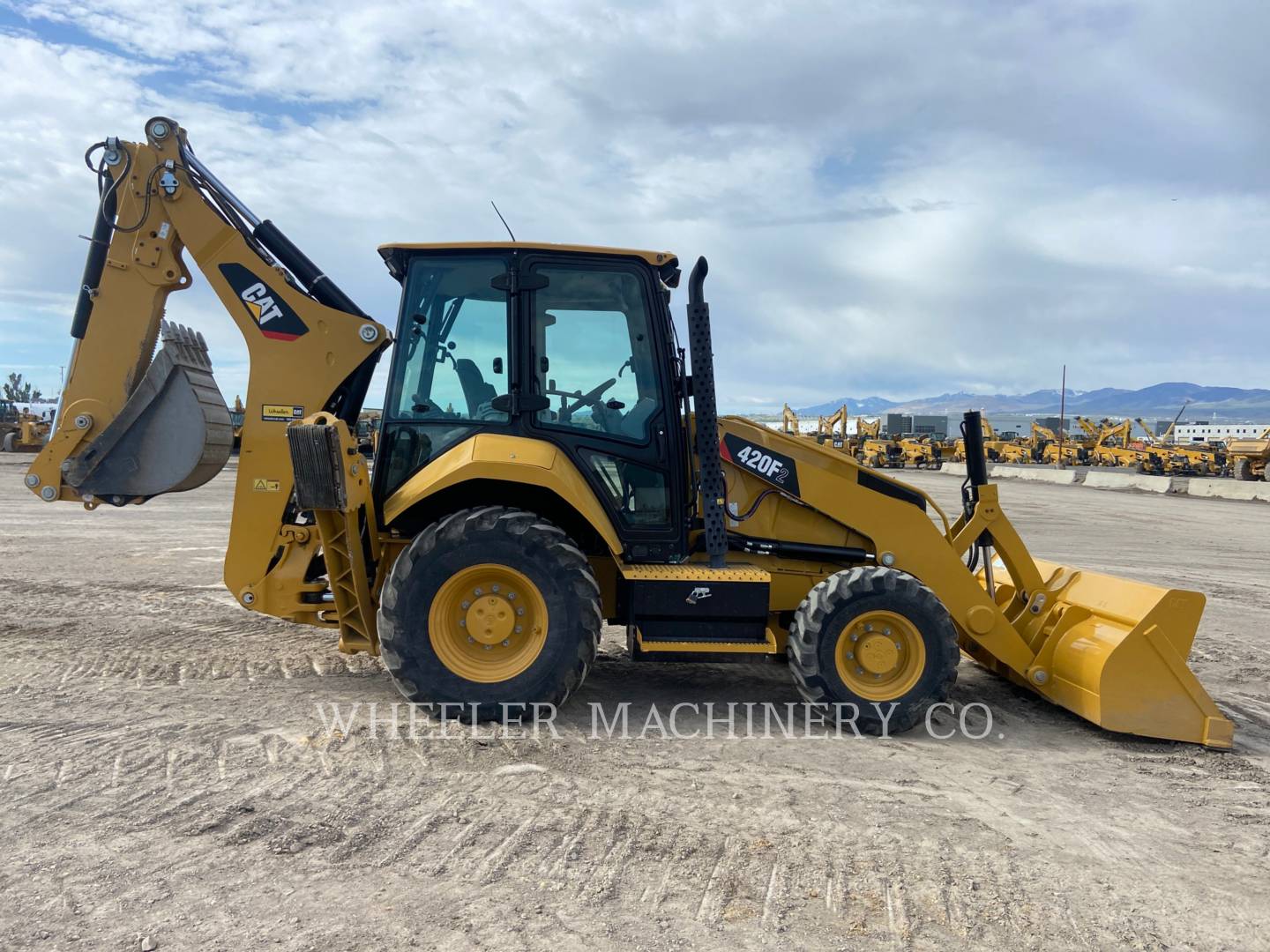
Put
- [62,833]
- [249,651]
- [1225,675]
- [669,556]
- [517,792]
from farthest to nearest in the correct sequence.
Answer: [1225,675] < [249,651] < [669,556] < [517,792] < [62,833]

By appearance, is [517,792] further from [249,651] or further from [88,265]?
[88,265]

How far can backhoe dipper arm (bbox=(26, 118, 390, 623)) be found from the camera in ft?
17.1

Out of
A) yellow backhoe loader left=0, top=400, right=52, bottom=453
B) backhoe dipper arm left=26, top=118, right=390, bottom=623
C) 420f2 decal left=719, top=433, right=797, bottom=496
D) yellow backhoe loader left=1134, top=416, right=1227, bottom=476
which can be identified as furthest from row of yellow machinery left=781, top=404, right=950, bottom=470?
backhoe dipper arm left=26, top=118, right=390, bottom=623

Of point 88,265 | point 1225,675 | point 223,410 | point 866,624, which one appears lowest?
point 1225,675

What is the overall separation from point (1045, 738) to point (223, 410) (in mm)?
5340

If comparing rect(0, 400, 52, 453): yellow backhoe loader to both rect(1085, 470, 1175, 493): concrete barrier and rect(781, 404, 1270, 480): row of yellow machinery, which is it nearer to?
rect(781, 404, 1270, 480): row of yellow machinery

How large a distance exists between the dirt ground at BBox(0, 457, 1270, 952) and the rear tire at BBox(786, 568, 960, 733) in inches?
9.2

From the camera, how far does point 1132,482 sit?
31.1 meters

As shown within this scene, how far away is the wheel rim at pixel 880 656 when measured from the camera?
502 cm

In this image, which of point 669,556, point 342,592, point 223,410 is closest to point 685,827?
point 669,556

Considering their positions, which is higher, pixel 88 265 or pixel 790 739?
pixel 88 265

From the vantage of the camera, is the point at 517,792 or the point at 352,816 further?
the point at 517,792

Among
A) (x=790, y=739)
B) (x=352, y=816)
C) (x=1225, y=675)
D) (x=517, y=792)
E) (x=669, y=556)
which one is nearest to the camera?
(x=352, y=816)

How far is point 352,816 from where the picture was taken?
3.65m
